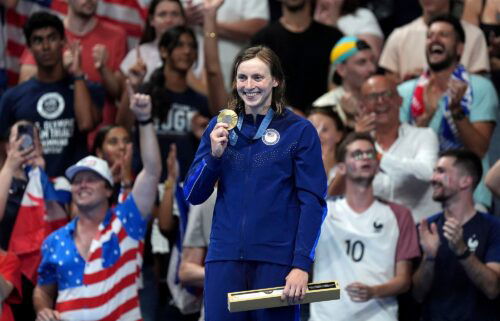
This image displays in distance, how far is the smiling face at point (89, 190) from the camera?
7.34m

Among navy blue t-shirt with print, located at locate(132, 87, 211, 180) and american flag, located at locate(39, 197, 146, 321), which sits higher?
navy blue t-shirt with print, located at locate(132, 87, 211, 180)

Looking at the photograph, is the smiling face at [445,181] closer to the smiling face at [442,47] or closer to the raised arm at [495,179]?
the raised arm at [495,179]

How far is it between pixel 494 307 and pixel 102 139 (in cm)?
322

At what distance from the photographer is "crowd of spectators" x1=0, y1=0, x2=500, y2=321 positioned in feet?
23.9

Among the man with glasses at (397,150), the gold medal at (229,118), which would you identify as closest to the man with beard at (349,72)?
the man with glasses at (397,150)

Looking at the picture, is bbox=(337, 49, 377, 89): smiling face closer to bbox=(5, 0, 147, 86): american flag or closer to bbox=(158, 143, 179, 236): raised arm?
bbox=(158, 143, 179, 236): raised arm

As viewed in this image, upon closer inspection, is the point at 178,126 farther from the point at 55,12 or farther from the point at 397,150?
the point at 55,12

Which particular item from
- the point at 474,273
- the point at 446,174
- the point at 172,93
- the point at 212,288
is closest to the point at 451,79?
the point at 446,174

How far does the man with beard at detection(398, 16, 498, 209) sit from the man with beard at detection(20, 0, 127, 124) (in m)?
2.42

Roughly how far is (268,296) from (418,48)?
4.96m

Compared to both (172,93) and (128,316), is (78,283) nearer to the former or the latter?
(128,316)

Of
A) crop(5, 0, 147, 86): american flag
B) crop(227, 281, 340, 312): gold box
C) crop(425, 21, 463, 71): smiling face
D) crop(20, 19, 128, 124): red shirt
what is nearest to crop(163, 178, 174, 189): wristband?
crop(20, 19, 128, 124): red shirt

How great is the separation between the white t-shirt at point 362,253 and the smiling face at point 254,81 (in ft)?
8.34

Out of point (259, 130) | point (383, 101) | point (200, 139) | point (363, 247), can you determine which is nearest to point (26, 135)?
point (200, 139)
